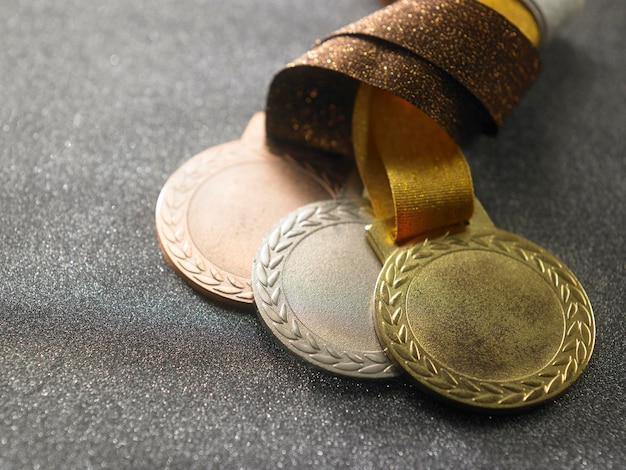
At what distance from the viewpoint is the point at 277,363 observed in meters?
0.70

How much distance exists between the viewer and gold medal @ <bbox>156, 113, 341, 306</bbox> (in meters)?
0.74

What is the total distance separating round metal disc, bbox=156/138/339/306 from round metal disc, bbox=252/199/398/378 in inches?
1.4

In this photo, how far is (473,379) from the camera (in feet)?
2.13

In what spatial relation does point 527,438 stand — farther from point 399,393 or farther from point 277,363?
point 277,363

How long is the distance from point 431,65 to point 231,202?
11.4 inches

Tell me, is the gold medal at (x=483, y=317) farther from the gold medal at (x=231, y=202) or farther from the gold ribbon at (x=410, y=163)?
the gold medal at (x=231, y=202)

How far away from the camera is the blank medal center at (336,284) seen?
0.68m

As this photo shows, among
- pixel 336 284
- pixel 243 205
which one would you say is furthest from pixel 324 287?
pixel 243 205

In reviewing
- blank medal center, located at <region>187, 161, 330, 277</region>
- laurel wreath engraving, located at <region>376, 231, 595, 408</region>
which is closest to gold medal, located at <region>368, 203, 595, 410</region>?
laurel wreath engraving, located at <region>376, 231, 595, 408</region>

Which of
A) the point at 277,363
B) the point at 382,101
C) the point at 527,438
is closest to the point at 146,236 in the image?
the point at 277,363

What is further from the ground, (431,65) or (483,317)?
(431,65)

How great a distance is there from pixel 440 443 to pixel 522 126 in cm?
54

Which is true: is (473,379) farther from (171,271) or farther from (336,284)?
(171,271)

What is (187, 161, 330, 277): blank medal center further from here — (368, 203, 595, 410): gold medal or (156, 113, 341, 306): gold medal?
(368, 203, 595, 410): gold medal
